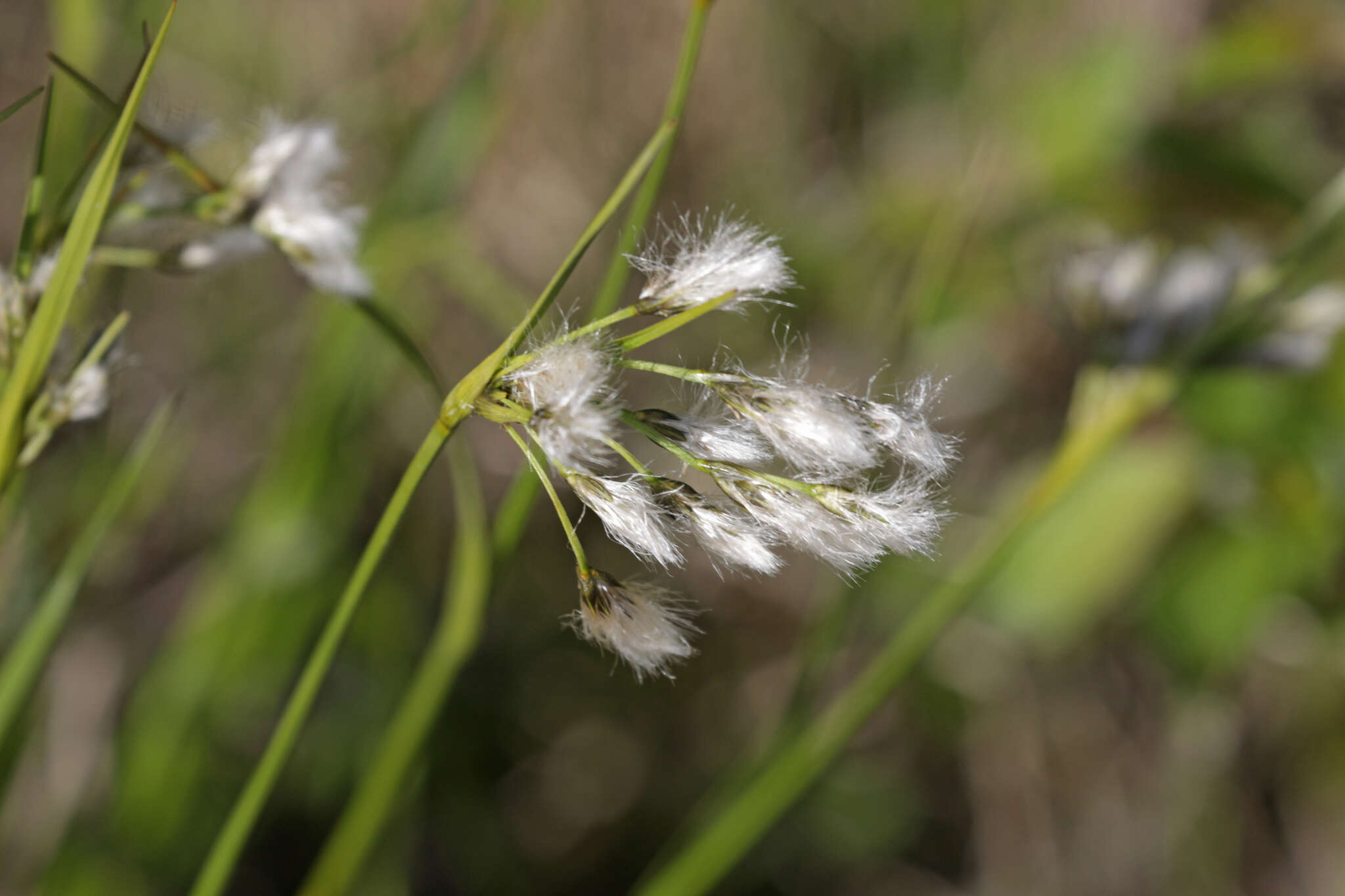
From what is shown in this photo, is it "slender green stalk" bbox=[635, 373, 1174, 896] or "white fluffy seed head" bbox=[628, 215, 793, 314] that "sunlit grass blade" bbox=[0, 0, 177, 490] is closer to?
"white fluffy seed head" bbox=[628, 215, 793, 314]

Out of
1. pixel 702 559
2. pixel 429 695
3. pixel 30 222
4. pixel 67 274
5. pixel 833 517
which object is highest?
pixel 702 559

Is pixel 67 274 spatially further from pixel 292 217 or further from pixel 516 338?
pixel 516 338

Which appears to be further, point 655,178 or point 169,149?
point 655,178

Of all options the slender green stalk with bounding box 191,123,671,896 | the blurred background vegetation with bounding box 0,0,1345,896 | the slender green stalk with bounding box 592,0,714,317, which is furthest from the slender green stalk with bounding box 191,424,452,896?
the blurred background vegetation with bounding box 0,0,1345,896

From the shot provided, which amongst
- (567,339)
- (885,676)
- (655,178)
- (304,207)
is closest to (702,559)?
(885,676)

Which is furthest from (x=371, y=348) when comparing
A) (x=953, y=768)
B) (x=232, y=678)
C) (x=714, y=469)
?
(x=953, y=768)

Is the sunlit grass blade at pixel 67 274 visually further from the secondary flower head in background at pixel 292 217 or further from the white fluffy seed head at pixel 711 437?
the white fluffy seed head at pixel 711 437
